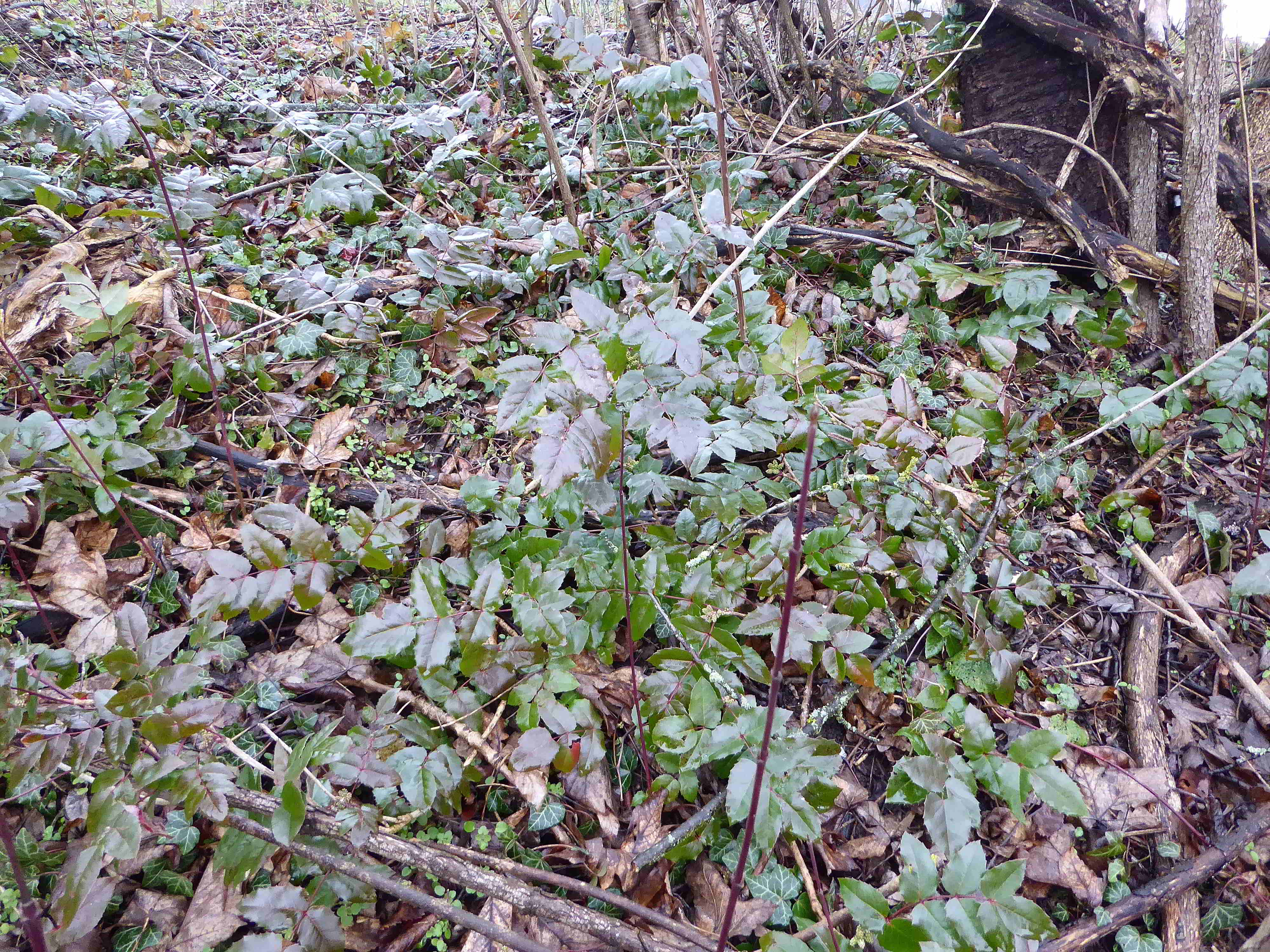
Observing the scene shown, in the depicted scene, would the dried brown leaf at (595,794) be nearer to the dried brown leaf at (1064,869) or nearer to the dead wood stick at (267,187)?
the dried brown leaf at (1064,869)

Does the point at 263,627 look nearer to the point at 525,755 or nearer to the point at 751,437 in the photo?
the point at 525,755

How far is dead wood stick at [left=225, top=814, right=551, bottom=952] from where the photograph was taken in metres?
1.28

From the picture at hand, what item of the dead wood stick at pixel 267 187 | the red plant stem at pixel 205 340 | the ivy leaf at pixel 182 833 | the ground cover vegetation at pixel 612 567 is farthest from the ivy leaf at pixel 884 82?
the ivy leaf at pixel 182 833

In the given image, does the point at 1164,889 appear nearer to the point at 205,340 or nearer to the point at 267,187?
the point at 205,340

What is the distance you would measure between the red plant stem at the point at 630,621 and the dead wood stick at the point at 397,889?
44cm

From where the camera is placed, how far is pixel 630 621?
1.66m

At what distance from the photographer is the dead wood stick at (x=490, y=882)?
1354 mm

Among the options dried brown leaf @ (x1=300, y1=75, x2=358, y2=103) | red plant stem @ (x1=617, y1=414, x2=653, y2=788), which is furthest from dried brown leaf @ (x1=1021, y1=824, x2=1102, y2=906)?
dried brown leaf @ (x1=300, y1=75, x2=358, y2=103)

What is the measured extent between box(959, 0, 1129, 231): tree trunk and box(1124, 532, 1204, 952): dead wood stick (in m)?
1.66

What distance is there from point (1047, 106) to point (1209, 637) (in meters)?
2.40

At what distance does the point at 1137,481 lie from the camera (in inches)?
93.7

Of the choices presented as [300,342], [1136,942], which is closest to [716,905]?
[1136,942]

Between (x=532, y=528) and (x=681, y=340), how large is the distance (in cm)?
82

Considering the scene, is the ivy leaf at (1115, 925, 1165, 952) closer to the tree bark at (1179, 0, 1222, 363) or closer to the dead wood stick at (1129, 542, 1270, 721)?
the dead wood stick at (1129, 542, 1270, 721)
